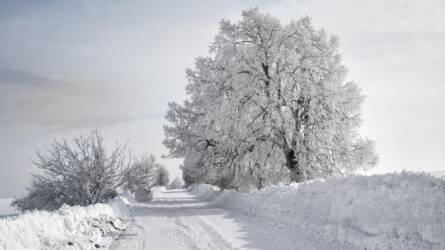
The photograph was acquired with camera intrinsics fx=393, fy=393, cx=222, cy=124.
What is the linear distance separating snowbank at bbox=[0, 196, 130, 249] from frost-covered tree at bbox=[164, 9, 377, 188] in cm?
1070

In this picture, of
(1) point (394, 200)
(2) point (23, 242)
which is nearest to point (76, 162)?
(2) point (23, 242)

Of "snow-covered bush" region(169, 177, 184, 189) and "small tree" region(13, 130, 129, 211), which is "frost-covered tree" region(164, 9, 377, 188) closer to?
"small tree" region(13, 130, 129, 211)

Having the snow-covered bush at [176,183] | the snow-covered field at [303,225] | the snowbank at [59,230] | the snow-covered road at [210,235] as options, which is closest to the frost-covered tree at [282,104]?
the snow-covered field at [303,225]

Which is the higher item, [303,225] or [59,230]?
[59,230]

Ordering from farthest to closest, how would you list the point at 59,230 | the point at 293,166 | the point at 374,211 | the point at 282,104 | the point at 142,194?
1. the point at 142,194
2. the point at 293,166
3. the point at 282,104
4. the point at 374,211
5. the point at 59,230

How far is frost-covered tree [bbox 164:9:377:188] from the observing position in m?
21.9

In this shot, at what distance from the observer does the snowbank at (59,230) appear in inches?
309

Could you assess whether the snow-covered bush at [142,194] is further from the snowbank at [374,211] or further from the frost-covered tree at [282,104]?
the snowbank at [374,211]

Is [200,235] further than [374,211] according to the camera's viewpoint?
Yes

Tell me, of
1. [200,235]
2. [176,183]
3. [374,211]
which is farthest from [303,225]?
[176,183]

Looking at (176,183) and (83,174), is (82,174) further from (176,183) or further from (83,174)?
(176,183)

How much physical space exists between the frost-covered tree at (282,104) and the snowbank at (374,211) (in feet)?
24.6

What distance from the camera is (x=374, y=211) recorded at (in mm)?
9797

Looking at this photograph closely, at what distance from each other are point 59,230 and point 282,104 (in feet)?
48.8
